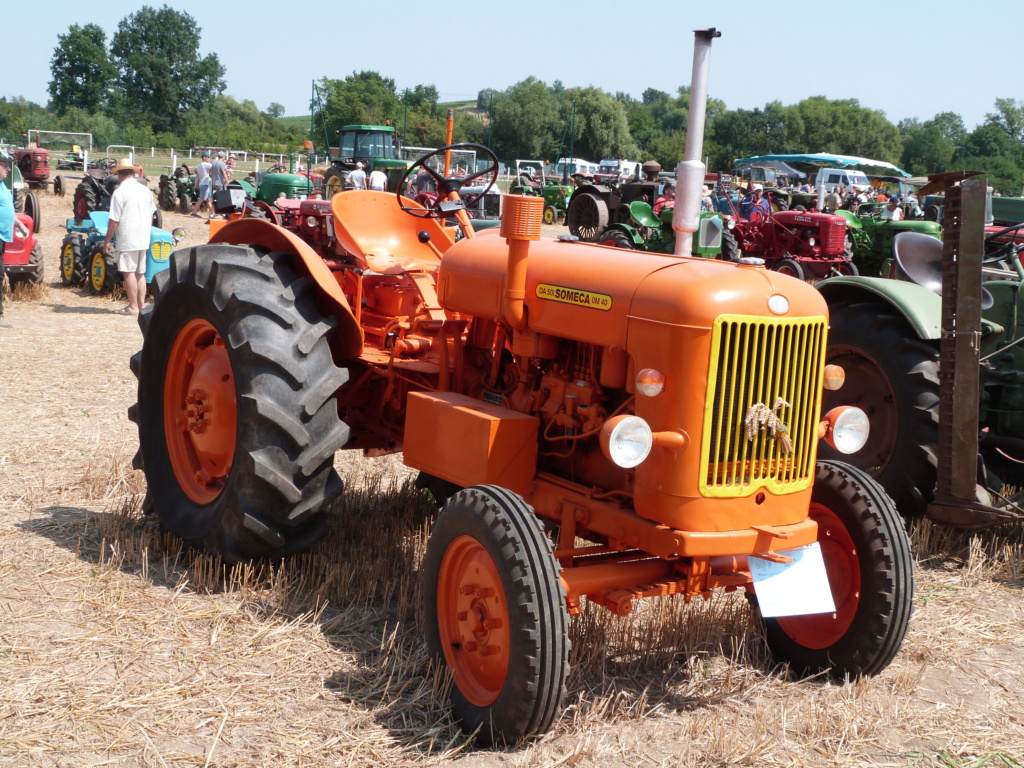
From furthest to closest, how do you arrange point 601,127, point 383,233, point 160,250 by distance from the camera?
point 601,127
point 160,250
point 383,233

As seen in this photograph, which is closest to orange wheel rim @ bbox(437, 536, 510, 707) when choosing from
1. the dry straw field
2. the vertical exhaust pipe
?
the dry straw field

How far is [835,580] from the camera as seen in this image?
343 cm

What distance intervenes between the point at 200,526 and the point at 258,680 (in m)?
0.98

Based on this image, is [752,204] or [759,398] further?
[752,204]

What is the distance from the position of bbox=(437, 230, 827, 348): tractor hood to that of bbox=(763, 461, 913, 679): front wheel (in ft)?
2.14

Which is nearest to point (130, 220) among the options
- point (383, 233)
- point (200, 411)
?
point (383, 233)

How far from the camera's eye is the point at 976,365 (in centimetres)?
432

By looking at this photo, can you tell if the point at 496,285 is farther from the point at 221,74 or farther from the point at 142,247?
the point at 221,74

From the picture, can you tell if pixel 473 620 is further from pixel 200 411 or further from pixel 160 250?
pixel 160 250

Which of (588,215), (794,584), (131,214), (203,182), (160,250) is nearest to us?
(794,584)

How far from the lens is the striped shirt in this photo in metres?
9.70

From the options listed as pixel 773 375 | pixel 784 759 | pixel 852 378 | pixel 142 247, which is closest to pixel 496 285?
pixel 773 375

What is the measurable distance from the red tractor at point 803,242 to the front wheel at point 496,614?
12474 millimetres

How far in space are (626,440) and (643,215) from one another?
46.0ft
